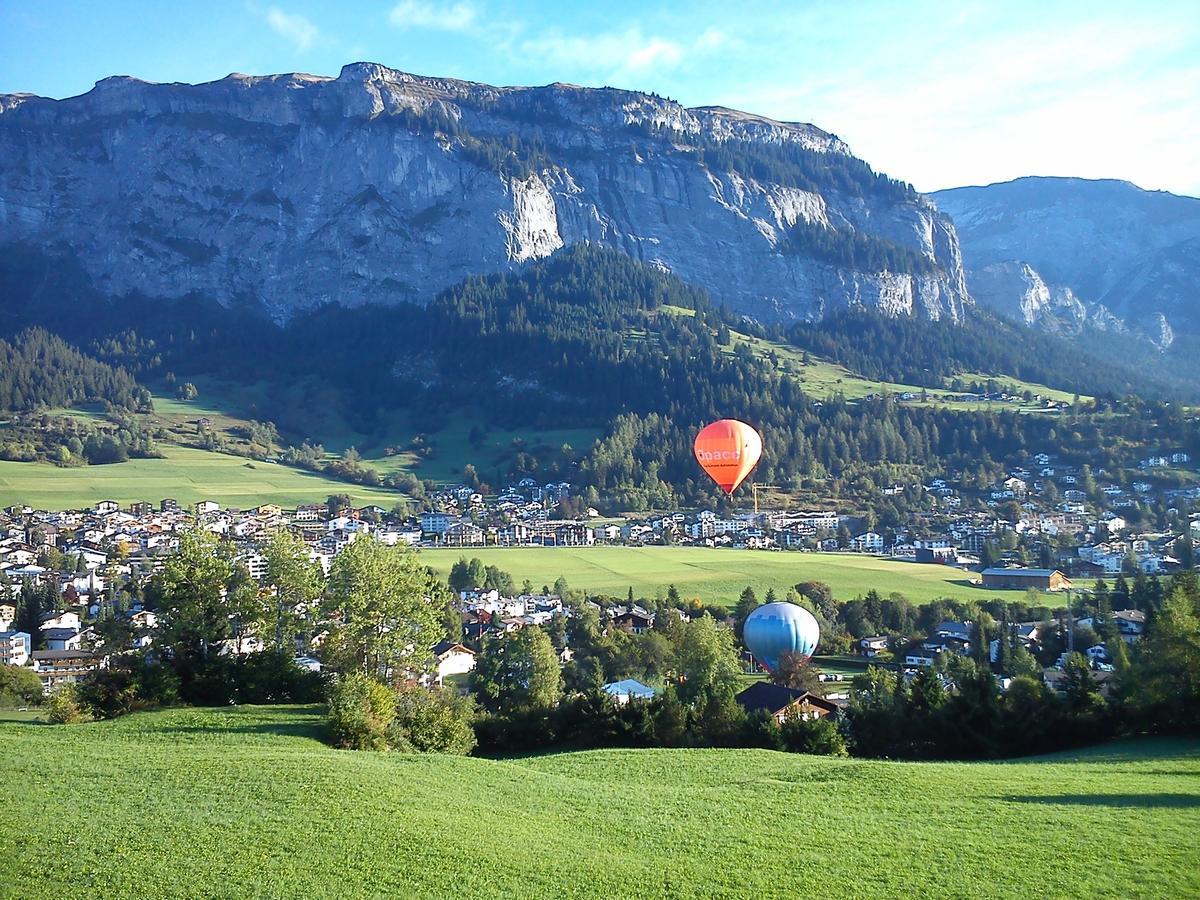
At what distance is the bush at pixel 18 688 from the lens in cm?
3353

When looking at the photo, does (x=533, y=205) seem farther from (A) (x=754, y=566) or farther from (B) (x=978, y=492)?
(A) (x=754, y=566)

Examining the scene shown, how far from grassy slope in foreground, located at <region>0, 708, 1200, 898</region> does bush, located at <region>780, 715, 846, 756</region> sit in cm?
452

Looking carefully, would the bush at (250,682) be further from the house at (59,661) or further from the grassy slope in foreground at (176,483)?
the grassy slope in foreground at (176,483)

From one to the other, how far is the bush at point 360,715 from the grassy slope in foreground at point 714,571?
41.0 metres

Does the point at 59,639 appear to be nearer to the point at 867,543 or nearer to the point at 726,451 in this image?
the point at 726,451

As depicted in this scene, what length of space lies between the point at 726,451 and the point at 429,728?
88.7 ft

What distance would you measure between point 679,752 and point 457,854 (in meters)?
11.0

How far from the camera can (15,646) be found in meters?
51.3

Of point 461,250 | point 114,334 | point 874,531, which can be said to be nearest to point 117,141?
point 114,334

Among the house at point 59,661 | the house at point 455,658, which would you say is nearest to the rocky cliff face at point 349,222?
the house at point 59,661

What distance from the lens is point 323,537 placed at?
8369 centimetres

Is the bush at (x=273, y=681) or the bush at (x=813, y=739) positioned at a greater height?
the bush at (x=273, y=681)

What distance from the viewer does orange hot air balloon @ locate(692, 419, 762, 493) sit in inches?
1836

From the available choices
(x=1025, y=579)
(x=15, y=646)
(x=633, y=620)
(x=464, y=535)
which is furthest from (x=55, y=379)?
(x=1025, y=579)
